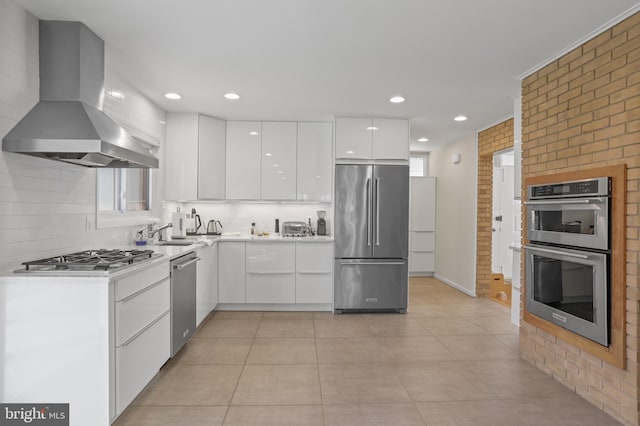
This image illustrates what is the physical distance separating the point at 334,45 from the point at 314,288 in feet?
9.86

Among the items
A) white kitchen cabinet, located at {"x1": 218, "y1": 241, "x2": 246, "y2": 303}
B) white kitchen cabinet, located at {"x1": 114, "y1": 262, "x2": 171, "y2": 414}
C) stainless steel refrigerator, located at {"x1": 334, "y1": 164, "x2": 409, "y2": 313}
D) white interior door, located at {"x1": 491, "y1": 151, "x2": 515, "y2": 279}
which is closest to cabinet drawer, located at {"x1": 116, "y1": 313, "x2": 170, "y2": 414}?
white kitchen cabinet, located at {"x1": 114, "y1": 262, "x2": 171, "y2": 414}

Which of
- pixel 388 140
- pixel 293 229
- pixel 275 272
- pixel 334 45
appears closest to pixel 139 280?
pixel 334 45

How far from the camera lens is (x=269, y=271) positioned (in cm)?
477

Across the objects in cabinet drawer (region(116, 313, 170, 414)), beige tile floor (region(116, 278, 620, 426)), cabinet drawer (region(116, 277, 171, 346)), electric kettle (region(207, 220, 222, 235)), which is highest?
electric kettle (region(207, 220, 222, 235))

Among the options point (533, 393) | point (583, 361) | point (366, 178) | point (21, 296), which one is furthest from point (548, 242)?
point (21, 296)

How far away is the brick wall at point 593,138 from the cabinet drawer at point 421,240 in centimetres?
396

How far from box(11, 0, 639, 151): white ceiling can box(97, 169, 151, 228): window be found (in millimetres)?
901

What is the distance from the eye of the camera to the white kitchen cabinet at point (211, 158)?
475 cm

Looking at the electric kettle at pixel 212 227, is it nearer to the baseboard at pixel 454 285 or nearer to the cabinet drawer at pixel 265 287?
the cabinet drawer at pixel 265 287

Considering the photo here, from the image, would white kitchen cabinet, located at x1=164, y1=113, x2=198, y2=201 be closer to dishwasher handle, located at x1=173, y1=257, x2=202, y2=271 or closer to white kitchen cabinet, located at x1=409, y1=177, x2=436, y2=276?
dishwasher handle, located at x1=173, y1=257, x2=202, y2=271

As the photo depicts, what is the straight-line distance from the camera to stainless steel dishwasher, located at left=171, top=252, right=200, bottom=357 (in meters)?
3.14

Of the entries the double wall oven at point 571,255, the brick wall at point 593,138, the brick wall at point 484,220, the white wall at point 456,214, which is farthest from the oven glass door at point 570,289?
the white wall at point 456,214

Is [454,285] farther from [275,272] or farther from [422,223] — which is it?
[275,272]

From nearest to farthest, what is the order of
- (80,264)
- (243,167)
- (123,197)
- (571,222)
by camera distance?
(80,264), (571,222), (123,197), (243,167)
